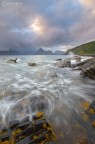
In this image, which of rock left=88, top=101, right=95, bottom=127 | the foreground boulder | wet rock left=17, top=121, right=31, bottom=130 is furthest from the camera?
rock left=88, top=101, right=95, bottom=127

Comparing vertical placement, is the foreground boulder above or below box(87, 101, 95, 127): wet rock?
below

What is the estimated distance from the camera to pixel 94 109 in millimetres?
8188

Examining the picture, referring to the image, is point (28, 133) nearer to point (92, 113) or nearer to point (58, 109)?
point (58, 109)

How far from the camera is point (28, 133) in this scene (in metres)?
6.37

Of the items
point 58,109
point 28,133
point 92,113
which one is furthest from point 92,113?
point 28,133

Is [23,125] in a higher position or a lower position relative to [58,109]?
higher

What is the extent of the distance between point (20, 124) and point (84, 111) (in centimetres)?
378

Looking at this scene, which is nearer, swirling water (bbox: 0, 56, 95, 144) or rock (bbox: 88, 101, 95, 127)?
swirling water (bbox: 0, 56, 95, 144)

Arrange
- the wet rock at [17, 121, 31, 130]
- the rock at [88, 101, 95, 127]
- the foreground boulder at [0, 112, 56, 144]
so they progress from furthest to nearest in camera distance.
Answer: the rock at [88, 101, 95, 127] < the wet rock at [17, 121, 31, 130] < the foreground boulder at [0, 112, 56, 144]

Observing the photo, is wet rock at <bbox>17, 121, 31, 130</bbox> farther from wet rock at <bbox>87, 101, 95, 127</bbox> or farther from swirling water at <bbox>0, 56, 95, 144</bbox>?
wet rock at <bbox>87, 101, 95, 127</bbox>

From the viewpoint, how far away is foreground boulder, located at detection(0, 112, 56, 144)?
236 inches

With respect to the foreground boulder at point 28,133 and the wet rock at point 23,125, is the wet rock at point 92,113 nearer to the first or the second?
the foreground boulder at point 28,133

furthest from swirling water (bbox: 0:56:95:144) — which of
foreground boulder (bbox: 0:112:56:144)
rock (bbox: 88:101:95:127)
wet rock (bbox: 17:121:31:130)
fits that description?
wet rock (bbox: 17:121:31:130)

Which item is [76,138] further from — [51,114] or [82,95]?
[82,95]
